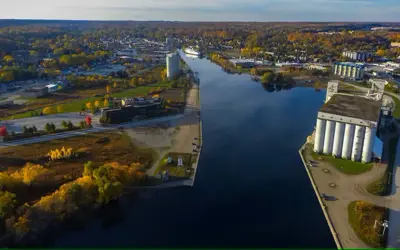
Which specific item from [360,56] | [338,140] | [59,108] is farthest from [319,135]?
[360,56]

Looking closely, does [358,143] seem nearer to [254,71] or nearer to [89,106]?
[89,106]

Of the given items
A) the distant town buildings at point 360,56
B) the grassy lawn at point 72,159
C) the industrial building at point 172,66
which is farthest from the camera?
the distant town buildings at point 360,56

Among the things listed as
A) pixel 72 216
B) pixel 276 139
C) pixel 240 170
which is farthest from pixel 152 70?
pixel 72 216

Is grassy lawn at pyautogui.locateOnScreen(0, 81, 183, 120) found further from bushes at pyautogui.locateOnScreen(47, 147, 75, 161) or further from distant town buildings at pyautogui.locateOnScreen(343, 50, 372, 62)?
distant town buildings at pyautogui.locateOnScreen(343, 50, 372, 62)

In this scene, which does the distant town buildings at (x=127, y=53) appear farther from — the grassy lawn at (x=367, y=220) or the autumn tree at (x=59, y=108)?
the grassy lawn at (x=367, y=220)

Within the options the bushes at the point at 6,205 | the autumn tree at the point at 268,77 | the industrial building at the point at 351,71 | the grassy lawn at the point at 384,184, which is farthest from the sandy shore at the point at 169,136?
the industrial building at the point at 351,71
